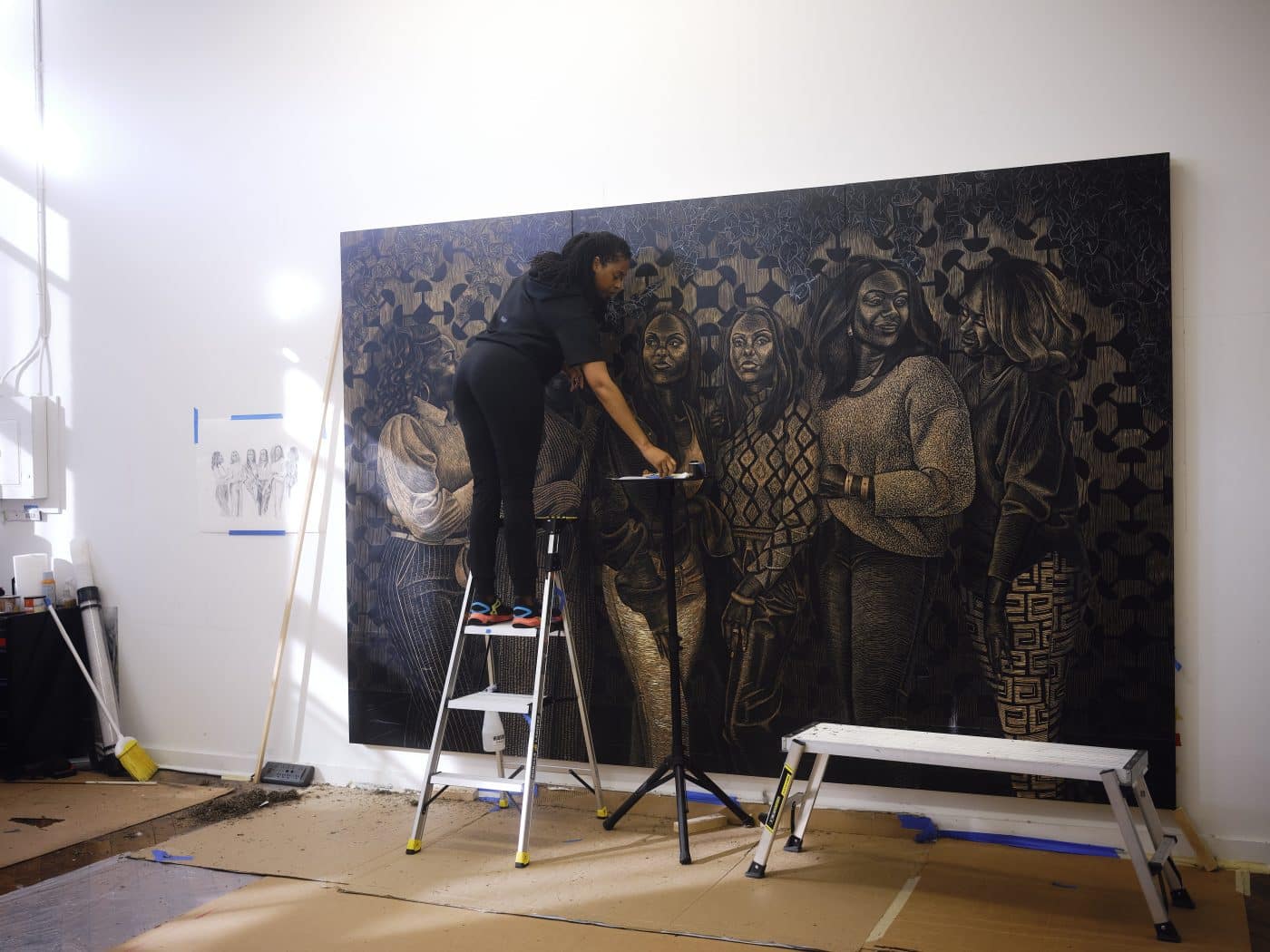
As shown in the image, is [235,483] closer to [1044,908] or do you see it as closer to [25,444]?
[25,444]

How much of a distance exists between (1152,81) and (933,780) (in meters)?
2.37

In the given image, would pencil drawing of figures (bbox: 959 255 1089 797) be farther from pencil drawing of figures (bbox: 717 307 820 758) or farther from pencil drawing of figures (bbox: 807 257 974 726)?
pencil drawing of figures (bbox: 717 307 820 758)

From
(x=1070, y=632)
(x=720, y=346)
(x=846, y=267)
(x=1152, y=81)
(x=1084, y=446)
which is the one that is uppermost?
(x=1152, y=81)

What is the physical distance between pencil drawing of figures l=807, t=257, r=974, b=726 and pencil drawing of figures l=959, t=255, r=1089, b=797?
98 mm

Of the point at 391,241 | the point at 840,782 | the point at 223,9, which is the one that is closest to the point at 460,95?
the point at 391,241

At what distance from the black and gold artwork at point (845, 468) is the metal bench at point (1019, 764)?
14.9 inches

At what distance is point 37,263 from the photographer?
196 inches

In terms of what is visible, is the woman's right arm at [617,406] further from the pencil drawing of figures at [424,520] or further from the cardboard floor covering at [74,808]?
the cardboard floor covering at [74,808]

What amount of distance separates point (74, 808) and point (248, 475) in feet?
4.83

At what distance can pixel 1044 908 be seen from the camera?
298 centimetres

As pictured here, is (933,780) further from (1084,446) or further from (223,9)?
(223,9)

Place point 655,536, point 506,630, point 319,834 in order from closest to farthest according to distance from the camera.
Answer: point 506,630, point 319,834, point 655,536

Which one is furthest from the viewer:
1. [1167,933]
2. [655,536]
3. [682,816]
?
[655,536]

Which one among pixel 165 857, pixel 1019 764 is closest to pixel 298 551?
pixel 165 857
